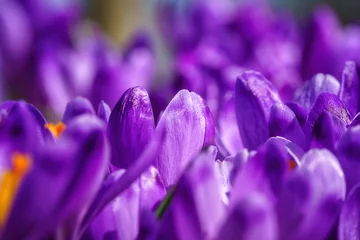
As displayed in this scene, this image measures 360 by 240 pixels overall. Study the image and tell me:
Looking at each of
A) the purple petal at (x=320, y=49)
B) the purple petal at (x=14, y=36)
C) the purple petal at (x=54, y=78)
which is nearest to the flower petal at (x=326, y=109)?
the purple petal at (x=320, y=49)

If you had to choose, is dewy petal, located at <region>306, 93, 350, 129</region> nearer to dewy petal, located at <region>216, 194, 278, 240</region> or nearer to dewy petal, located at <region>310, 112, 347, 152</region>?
dewy petal, located at <region>310, 112, 347, 152</region>

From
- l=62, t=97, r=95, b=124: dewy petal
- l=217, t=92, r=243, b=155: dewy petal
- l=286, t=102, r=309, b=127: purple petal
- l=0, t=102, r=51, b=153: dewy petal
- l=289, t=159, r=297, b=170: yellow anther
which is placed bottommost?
l=217, t=92, r=243, b=155: dewy petal

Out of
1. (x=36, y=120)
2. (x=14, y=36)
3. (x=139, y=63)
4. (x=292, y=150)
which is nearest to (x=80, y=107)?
(x=36, y=120)

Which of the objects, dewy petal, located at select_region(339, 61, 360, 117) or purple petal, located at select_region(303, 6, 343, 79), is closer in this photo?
dewy petal, located at select_region(339, 61, 360, 117)

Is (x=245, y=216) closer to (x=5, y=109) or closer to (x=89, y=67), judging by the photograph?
(x=5, y=109)

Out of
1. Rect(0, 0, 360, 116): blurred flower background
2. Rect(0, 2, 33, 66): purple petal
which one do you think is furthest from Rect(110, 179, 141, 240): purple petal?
Result: Rect(0, 2, 33, 66): purple petal

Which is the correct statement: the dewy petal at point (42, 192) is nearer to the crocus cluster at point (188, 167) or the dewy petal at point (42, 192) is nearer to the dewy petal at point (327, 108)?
the crocus cluster at point (188, 167)

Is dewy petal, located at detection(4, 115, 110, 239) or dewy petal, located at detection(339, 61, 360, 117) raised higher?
dewy petal, located at detection(4, 115, 110, 239)
